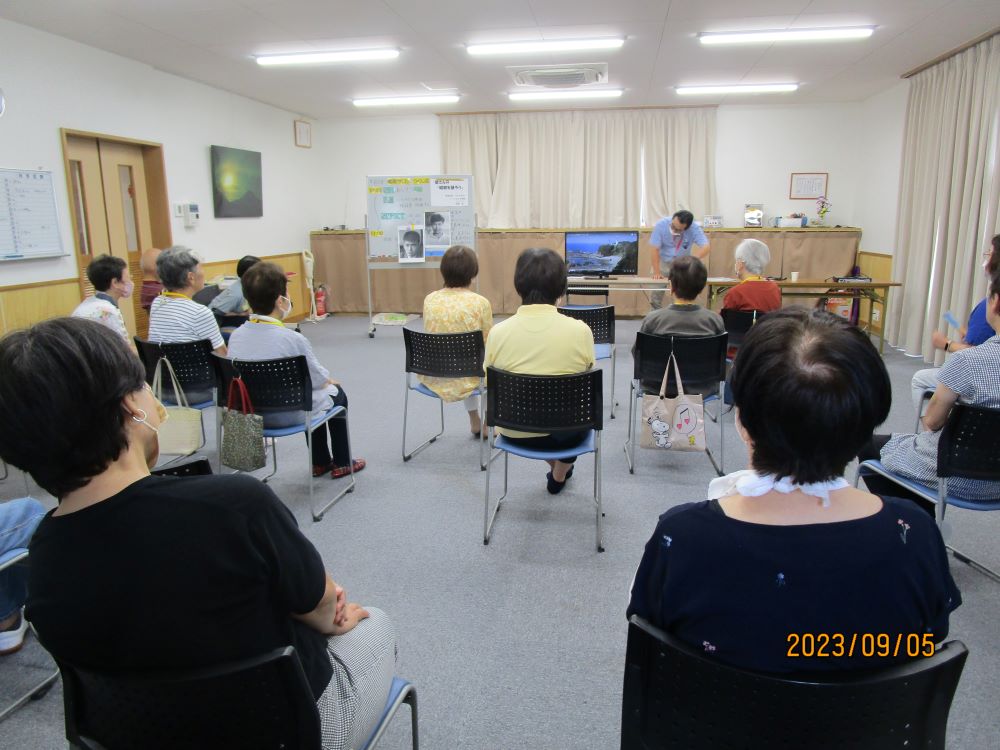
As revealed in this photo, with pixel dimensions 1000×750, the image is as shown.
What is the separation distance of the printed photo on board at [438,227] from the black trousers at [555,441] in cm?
500

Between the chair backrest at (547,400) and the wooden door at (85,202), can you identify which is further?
the wooden door at (85,202)

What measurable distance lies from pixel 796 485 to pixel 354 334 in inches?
275

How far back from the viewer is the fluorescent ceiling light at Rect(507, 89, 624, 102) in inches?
284

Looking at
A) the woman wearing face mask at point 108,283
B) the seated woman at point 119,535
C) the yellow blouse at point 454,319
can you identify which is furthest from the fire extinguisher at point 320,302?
the seated woman at point 119,535

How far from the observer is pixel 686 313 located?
11.0ft

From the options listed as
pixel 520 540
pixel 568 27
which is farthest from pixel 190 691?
pixel 568 27

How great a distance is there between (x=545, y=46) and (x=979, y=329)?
395 centimetres

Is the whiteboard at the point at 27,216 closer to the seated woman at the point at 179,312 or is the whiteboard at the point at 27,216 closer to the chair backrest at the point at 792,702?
the seated woman at the point at 179,312

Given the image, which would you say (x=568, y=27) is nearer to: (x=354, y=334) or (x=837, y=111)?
(x=354, y=334)

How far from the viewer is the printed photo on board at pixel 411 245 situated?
286 inches

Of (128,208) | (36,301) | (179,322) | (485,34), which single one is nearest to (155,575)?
(179,322)

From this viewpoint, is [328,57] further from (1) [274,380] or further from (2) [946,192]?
(2) [946,192]

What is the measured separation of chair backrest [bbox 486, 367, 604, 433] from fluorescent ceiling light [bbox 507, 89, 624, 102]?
568 centimetres

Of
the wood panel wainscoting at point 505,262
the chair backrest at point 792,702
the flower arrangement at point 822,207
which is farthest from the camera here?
the flower arrangement at point 822,207
